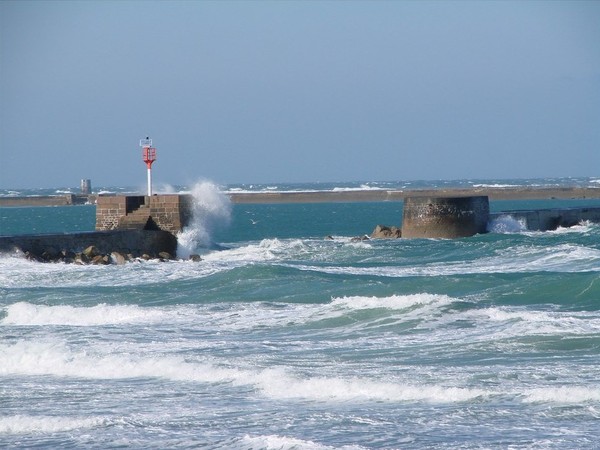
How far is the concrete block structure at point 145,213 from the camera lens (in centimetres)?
2258

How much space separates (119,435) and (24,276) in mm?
10939

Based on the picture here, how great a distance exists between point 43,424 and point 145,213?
47.1 ft

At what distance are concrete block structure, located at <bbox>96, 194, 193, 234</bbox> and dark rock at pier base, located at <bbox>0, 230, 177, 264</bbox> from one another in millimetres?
249

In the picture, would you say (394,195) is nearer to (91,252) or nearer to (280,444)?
(91,252)

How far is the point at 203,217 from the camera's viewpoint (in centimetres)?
2438

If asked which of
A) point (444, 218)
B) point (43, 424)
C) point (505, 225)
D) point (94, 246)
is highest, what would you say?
point (444, 218)

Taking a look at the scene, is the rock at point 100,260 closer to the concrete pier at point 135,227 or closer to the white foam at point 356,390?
the concrete pier at point 135,227

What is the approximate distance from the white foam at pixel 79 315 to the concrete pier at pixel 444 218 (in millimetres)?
12022

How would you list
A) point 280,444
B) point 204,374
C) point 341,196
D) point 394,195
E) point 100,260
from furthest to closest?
point 394,195
point 341,196
point 100,260
point 204,374
point 280,444

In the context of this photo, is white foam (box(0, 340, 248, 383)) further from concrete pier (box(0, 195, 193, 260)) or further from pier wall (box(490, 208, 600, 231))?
pier wall (box(490, 208, 600, 231))

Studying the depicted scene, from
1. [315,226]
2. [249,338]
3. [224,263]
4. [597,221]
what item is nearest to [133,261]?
[224,263]

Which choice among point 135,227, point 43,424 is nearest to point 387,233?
point 135,227

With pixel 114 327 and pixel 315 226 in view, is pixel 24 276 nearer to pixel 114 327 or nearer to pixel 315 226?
pixel 114 327

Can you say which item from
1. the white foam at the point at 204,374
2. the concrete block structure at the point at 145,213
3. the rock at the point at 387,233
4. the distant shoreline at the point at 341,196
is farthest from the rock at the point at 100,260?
the distant shoreline at the point at 341,196
